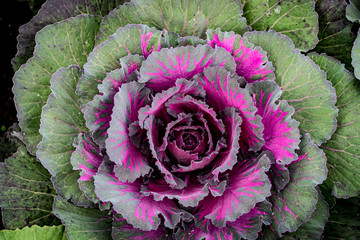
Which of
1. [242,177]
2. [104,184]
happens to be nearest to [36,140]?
[104,184]

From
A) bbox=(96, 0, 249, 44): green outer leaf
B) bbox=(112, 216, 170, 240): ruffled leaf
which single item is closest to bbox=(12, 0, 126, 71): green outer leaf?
bbox=(96, 0, 249, 44): green outer leaf

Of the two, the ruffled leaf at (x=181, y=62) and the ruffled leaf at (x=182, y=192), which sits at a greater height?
the ruffled leaf at (x=181, y=62)

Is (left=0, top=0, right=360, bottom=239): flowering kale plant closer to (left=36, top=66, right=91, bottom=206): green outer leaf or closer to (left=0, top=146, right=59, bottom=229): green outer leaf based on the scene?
(left=36, top=66, right=91, bottom=206): green outer leaf

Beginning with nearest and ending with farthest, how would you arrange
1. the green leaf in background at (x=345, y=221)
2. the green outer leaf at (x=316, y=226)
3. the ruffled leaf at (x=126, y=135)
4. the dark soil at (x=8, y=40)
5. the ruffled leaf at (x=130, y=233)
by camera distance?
the ruffled leaf at (x=126, y=135)
the ruffled leaf at (x=130, y=233)
the green outer leaf at (x=316, y=226)
the green leaf in background at (x=345, y=221)
the dark soil at (x=8, y=40)

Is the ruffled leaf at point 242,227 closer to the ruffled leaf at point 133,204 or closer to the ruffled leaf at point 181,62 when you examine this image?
the ruffled leaf at point 133,204

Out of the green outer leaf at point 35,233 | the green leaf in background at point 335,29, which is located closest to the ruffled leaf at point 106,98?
the green outer leaf at point 35,233

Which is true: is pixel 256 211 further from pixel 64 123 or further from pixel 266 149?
pixel 64 123
